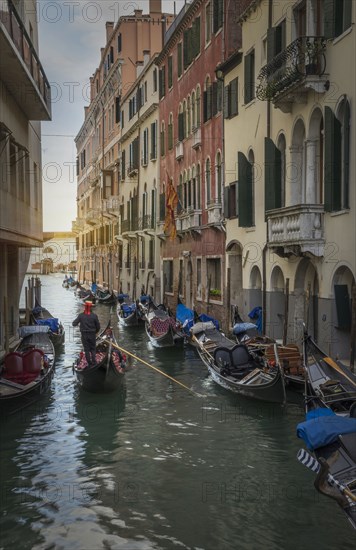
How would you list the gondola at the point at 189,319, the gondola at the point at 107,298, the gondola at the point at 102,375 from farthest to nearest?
the gondola at the point at 107,298, the gondola at the point at 189,319, the gondola at the point at 102,375

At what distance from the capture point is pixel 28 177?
15961 mm

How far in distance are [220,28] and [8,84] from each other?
25.3 feet

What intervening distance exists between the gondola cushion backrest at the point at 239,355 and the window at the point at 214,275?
6731mm

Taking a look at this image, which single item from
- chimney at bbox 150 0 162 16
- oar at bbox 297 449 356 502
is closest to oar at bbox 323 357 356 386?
oar at bbox 297 449 356 502

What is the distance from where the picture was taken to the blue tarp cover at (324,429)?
6.12 m

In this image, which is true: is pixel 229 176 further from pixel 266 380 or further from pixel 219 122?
pixel 266 380

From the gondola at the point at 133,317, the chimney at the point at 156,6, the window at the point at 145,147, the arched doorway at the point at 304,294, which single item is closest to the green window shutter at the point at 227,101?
the arched doorway at the point at 304,294

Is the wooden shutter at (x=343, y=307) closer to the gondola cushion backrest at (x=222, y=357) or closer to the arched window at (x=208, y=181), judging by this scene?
the gondola cushion backrest at (x=222, y=357)

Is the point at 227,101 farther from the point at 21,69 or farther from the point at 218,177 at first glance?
the point at 21,69

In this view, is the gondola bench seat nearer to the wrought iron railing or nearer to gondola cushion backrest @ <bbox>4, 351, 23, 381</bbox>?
gondola cushion backrest @ <bbox>4, 351, 23, 381</bbox>

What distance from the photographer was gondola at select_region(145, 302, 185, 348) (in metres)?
17.1

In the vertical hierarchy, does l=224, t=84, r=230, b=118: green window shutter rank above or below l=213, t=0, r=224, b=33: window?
below

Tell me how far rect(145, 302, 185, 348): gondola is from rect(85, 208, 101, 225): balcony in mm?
22524

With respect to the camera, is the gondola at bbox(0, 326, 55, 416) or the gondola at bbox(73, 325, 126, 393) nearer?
the gondola at bbox(0, 326, 55, 416)
